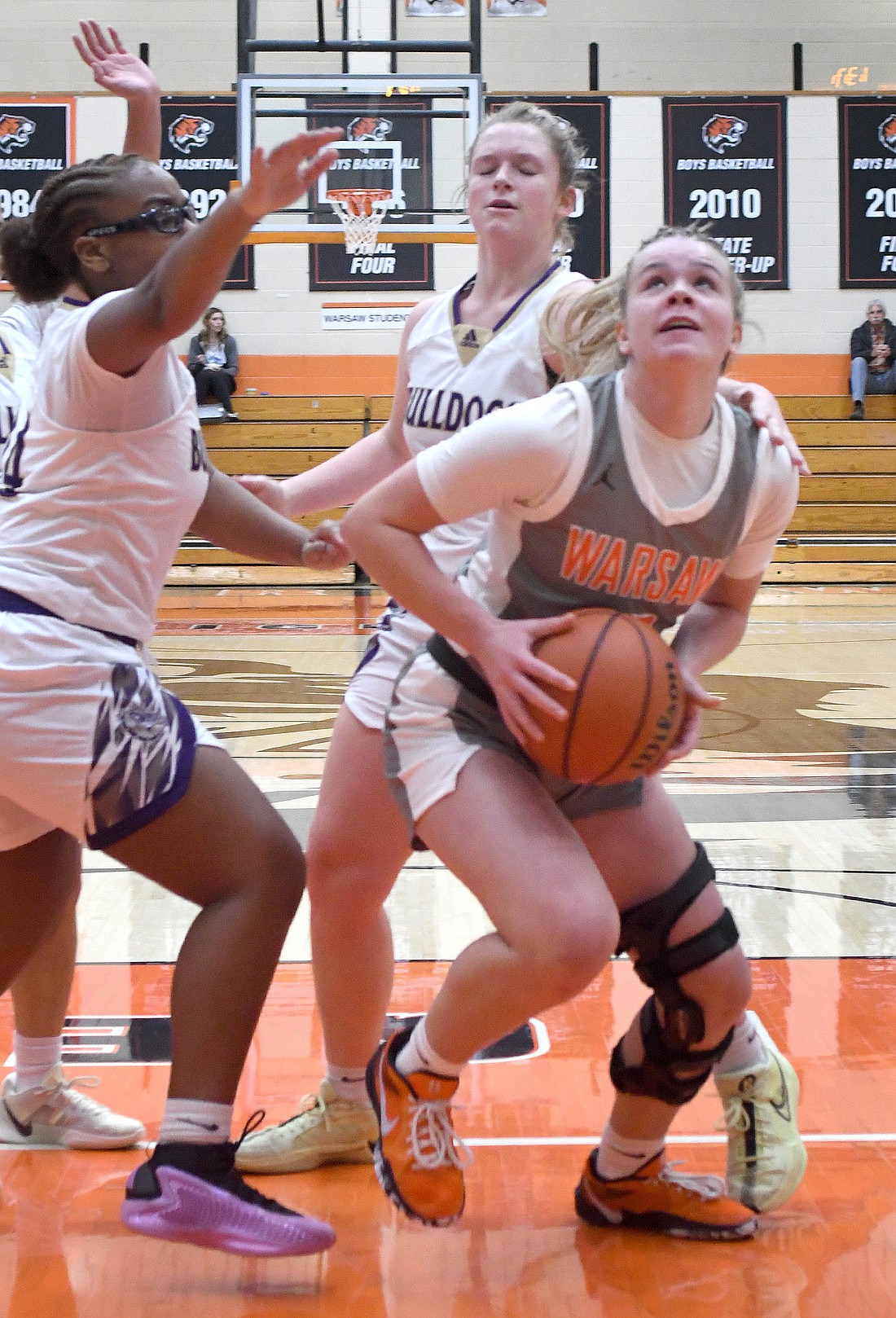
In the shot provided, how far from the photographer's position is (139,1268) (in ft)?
7.20

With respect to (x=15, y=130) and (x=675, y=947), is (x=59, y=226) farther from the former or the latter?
(x=15, y=130)

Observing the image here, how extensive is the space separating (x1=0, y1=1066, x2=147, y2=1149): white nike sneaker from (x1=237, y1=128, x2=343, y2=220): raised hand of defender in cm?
165

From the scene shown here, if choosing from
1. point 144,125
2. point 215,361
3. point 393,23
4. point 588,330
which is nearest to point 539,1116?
point 588,330

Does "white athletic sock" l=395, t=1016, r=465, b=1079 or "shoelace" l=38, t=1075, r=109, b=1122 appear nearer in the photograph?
"white athletic sock" l=395, t=1016, r=465, b=1079

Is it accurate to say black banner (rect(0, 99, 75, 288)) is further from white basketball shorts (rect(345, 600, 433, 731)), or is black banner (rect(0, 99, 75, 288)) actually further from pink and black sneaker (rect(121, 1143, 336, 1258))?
pink and black sneaker (rect(121, 1143, 336, 1258))

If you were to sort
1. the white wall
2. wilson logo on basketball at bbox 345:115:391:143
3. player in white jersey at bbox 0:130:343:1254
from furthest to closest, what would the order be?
the white wall
wilson logo on basketball at bbox 345:115:391:143
player in white jersey at bbox 0:130:343:1254

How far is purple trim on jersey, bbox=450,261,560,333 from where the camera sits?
2748mm

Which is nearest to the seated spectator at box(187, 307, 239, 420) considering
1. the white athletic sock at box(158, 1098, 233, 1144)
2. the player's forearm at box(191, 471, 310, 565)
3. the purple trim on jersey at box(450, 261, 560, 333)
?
the purple trim on jersey at box(450, 261, 560, 333)

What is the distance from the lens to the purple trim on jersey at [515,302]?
275 centimetres

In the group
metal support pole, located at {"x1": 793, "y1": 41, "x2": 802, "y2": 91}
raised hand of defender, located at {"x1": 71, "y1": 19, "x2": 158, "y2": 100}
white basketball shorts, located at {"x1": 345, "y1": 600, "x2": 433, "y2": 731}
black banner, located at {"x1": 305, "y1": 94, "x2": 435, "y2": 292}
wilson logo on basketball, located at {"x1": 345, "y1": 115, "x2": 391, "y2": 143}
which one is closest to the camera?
white basketball shorts, located at {"x1": 345, "y1": 600, "x2": 433, "y2": 731}

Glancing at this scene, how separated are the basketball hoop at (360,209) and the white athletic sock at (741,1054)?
337 inches

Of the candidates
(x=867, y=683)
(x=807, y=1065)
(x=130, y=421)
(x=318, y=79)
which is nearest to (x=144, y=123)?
(x=130, y=421)

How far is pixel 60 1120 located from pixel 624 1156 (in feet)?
3.57

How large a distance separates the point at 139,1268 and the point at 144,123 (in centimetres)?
220
